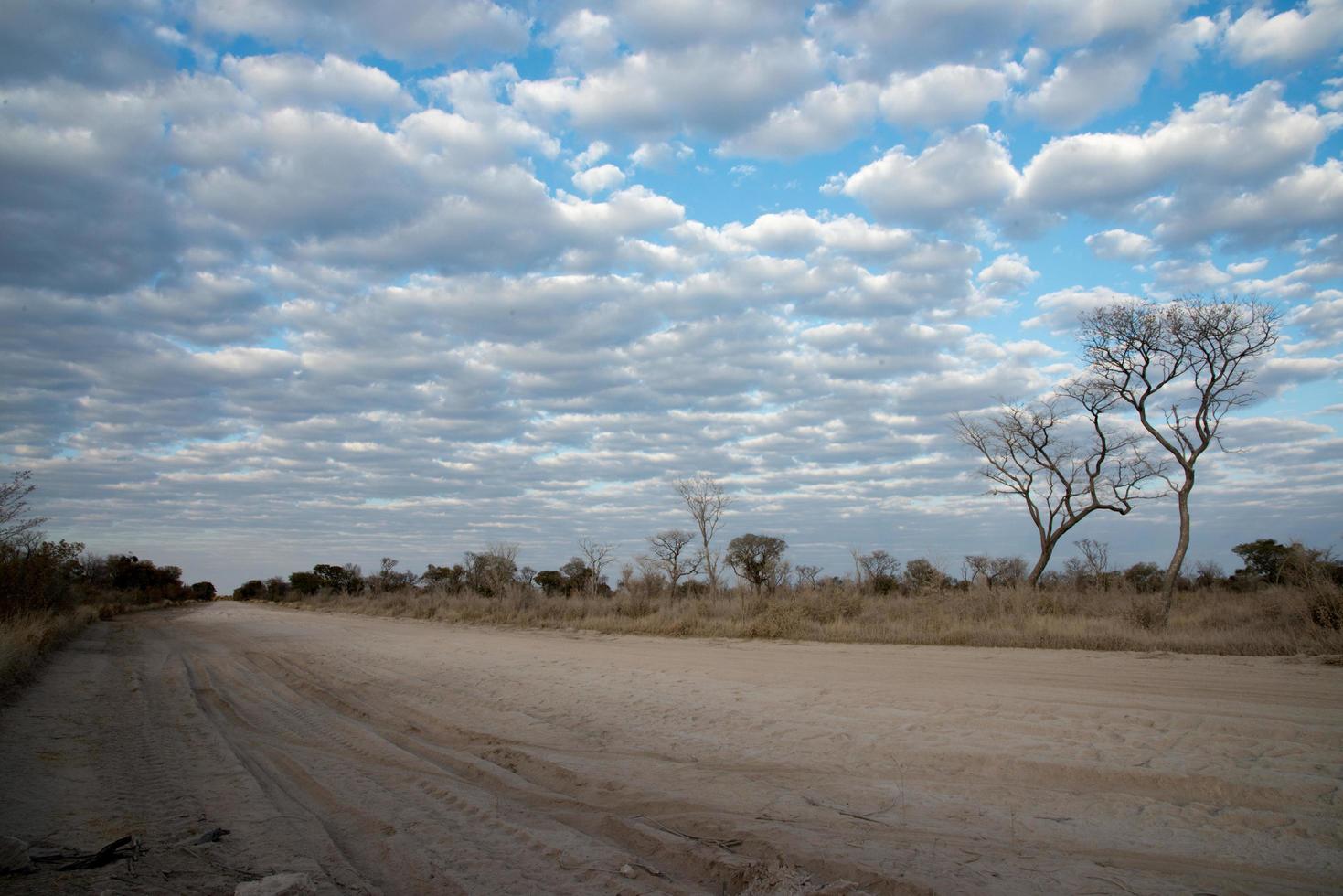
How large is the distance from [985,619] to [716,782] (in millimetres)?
14352

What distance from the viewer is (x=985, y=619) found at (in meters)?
17.9

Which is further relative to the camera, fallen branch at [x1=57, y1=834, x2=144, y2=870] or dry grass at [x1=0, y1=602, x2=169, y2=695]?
dry grass at [x1=0, y1=602, x2=169, y2=695]

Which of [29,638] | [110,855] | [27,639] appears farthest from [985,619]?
[29,638]

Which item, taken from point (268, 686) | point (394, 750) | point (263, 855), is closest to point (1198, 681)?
point (394, 750)

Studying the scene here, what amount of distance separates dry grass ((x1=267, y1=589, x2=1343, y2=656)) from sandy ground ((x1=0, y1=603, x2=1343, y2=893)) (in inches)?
89.6

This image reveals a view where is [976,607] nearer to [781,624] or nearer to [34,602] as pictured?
[781,624]

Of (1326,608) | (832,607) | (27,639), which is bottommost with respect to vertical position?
(832,607)

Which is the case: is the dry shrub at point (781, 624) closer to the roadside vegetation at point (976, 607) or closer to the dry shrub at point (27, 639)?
the roadside vegetation at point (976, 607)

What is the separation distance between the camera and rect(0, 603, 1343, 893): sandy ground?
161 inches

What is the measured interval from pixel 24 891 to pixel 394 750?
12.7 ft

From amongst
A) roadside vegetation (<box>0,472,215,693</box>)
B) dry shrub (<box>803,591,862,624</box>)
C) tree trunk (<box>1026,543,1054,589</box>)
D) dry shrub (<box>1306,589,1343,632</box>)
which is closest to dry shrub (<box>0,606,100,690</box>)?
roadside vegetation (<box>0,472,215,693</box>)

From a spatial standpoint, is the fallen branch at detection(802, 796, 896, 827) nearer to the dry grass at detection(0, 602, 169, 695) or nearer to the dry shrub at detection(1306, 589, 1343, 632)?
the dry shrub at detection(1306, 589, 1343, 632)

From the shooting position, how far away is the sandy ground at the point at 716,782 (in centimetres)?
408

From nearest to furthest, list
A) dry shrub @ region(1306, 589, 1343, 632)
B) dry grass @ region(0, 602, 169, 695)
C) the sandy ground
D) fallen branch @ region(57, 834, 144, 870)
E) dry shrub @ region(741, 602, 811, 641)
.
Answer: fallen branch @ region(57, 834, 144, 870)
the sandy ground
dry grass @ region(0, 602, 169, 695)
dry shrub @ region(1306, 589, 1343, 632)
dry shrub @ region(741, 602, 811, 641)
